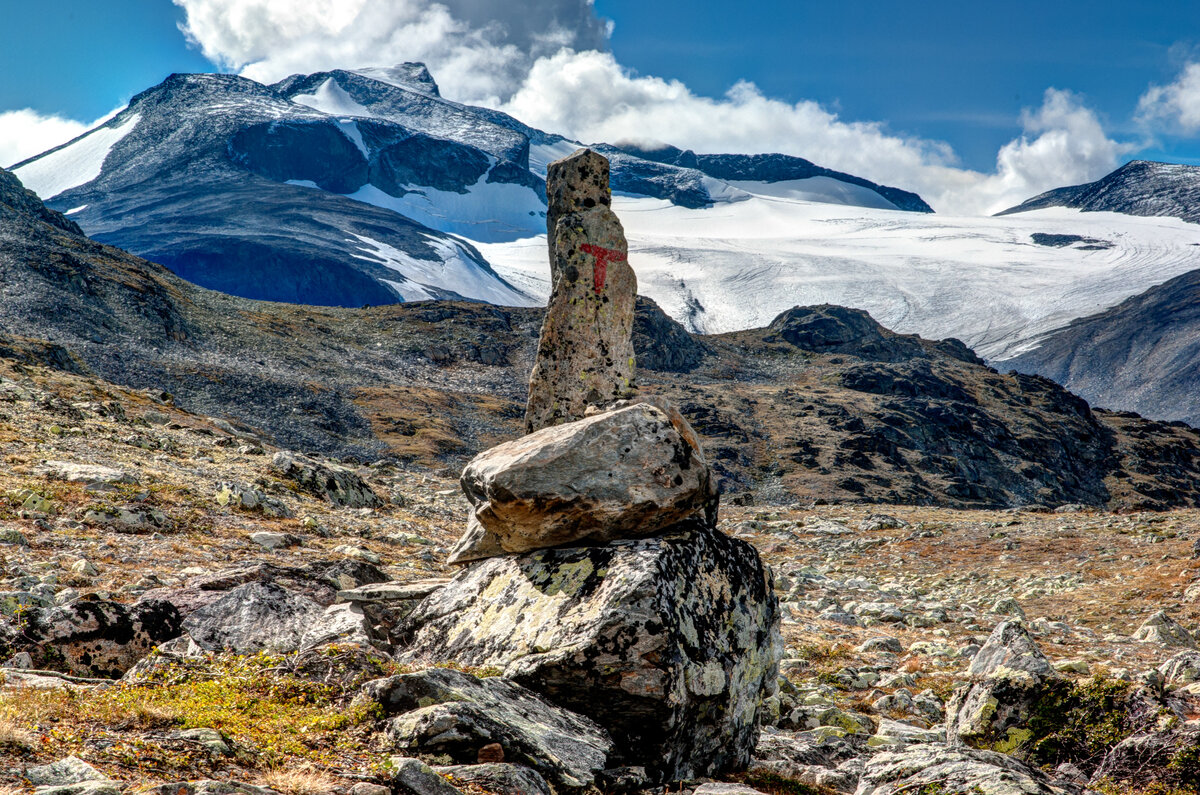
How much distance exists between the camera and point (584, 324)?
40.0 ft

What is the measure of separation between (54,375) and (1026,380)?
546 feet

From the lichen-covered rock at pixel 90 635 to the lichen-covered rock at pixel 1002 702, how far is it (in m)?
9.48

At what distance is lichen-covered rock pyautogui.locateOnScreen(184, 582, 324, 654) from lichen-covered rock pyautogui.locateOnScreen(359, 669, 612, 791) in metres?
2.75

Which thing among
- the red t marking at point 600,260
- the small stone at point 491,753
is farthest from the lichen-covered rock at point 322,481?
the small stone at point 491,753

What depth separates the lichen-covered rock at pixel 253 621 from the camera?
878 cm

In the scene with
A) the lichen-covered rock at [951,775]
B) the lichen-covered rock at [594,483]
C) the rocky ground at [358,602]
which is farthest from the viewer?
the lichen-covered rock at [594,483]

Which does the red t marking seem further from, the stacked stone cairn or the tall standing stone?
the stacked stone cairn

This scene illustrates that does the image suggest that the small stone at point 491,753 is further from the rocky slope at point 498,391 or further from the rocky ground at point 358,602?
the rocky slope at point 498,391

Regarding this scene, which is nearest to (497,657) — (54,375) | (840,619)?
(840,619)

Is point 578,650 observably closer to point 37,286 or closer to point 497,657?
point 497,657

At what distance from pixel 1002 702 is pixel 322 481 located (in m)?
22.8

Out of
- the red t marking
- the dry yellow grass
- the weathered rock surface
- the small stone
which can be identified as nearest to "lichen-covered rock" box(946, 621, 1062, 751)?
the small stone

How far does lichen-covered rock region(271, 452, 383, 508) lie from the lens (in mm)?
26219

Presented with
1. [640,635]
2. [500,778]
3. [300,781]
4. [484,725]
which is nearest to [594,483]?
[640,635]
